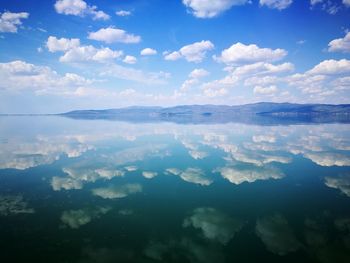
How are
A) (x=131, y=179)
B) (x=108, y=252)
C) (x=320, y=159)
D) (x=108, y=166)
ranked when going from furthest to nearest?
1. (x=320, y=159)
2. (x=108, y=166)
3. (x=131, y=179)
4. (x=108, y=252)

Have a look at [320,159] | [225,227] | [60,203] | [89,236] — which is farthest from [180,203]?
[320,159]

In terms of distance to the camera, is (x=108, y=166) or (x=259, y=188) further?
(x=108, y=166)

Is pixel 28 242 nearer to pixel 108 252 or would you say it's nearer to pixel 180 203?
pixel 108 252

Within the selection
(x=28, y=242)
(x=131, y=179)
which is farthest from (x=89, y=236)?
(x=131, y=179)

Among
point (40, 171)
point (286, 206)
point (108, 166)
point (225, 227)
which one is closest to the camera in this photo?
point (225, 227)

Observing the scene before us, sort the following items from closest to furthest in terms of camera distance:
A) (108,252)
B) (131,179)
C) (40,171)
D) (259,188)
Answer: (108,252) → (259,188) → (131,179) → (40,171)

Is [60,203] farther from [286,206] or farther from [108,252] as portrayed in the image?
[286,206]
